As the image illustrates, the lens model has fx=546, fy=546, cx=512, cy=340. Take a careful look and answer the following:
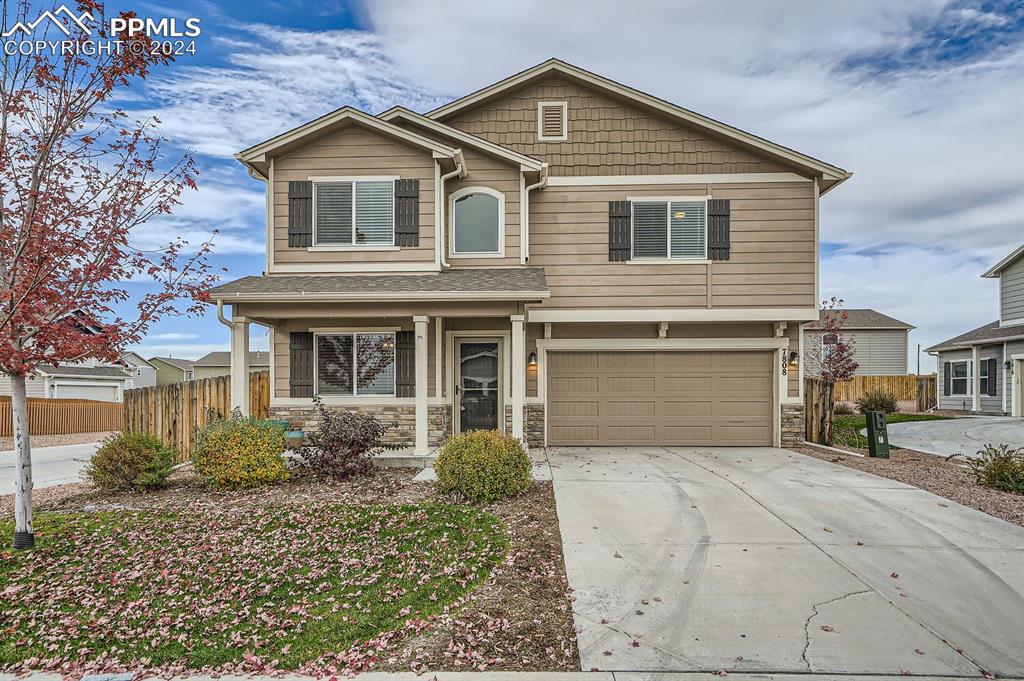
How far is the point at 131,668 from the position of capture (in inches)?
135

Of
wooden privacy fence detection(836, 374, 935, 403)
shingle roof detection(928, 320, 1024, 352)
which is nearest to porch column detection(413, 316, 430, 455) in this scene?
shingle roof detection(928, 320, 1024, 352)

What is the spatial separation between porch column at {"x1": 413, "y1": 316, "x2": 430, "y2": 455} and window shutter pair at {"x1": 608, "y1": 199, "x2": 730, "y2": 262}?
168 inches

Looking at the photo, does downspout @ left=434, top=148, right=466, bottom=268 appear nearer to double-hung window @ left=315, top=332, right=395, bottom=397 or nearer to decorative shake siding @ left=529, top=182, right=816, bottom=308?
decorative shake siding @ left=529, top=182, right=816, bottom=308

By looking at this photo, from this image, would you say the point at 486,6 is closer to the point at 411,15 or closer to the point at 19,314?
the point at 411,15

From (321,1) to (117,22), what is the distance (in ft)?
18.6

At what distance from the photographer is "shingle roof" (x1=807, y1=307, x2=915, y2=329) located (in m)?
28.7

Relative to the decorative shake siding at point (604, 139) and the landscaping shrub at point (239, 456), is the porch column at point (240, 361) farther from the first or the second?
the decorative shake siding at point (604, 139)

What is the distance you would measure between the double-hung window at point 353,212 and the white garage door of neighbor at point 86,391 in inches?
772

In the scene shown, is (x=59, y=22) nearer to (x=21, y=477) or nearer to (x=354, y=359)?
(x=21, y=477)

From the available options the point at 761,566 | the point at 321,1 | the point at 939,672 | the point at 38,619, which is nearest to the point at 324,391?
the point at 38,619

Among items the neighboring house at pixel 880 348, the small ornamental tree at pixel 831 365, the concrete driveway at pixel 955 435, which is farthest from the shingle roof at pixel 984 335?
the small ornamental tree at pixel 831 365

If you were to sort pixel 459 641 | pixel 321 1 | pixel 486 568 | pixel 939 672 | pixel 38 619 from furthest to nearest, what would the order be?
1. pixel 321 1
2. pixel 486 568
3. pixel 38 619
4. pixel 459 641
5. pixel 939 672

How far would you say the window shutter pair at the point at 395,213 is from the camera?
33.4 ft

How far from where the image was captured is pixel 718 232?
36.4 ft
